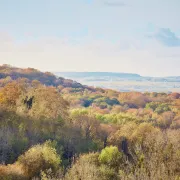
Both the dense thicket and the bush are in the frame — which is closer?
the bush

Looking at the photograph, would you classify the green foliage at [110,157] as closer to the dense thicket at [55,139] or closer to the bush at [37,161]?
the dense thicket at [55,139]

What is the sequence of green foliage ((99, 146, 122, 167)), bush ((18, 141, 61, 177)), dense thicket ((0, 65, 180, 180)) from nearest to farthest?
bush ((18, 141, 61, 177)), dense thicket ((0, 65, 180, 180)), green foliage ((99, 146, 122, 167))

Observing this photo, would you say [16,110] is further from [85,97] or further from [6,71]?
[6,71]

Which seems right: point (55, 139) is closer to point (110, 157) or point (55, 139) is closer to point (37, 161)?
point (110, 157)

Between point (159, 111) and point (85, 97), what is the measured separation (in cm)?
3892

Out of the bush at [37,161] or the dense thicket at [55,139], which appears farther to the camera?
the dense thicket at [55,139]

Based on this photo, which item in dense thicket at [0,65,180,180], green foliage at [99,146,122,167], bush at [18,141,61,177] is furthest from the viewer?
green foliage at [99,146,122,167]

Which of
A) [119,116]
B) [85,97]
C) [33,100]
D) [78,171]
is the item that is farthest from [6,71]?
[78,171]

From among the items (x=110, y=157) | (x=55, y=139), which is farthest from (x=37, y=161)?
(x=55, y=139)

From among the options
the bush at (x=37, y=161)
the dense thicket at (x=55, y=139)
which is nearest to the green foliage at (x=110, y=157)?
the dense thicket at (x=55, y=139)

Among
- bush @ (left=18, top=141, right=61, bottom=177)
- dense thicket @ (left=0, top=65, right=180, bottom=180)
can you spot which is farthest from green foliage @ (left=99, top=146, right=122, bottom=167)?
bush @ (left=18, top=141, right=61, bottom=177)

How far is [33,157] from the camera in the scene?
34031 mm

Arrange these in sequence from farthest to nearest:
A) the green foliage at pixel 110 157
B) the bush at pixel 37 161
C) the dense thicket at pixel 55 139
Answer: the green foliage at pixel 110 157
the dense thicket at pixel 55 139
the bush at pixel 37 161

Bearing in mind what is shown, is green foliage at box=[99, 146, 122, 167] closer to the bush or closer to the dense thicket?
the dense thicket
